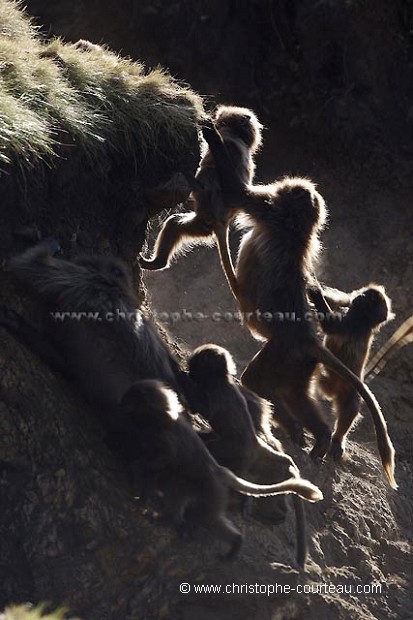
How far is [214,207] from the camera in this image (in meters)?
7.61

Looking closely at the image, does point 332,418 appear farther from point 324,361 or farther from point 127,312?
Answer: point 127,312

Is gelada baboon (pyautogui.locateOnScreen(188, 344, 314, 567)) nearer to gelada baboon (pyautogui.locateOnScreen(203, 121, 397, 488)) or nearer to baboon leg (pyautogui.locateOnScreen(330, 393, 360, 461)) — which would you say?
gelada baboon (pyautogui.locateOnScreen(203, 121, 397, 488))

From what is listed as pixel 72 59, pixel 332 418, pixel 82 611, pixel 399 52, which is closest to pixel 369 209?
pixel 399 52

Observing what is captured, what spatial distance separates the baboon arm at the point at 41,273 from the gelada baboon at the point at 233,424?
1.08 m

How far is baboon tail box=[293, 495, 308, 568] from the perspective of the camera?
634cm

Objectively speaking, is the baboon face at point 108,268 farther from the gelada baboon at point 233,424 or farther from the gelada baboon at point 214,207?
the gelada baboon at point 214,207

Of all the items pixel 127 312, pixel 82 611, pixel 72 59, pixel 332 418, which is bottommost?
pixel 332 418

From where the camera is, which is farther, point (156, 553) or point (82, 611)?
point (156, 553)

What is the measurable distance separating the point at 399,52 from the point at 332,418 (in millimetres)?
5546

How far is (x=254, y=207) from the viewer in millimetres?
7574

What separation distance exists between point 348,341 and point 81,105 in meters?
2.63

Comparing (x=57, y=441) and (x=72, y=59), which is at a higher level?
(x=72, y=59)

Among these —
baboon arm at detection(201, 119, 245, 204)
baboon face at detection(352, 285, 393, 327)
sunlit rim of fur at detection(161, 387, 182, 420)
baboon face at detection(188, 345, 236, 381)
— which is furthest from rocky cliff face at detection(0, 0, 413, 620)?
baboon face at detection(352, 285, 393, 327)

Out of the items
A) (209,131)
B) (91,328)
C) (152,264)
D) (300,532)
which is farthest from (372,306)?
(91,328)
